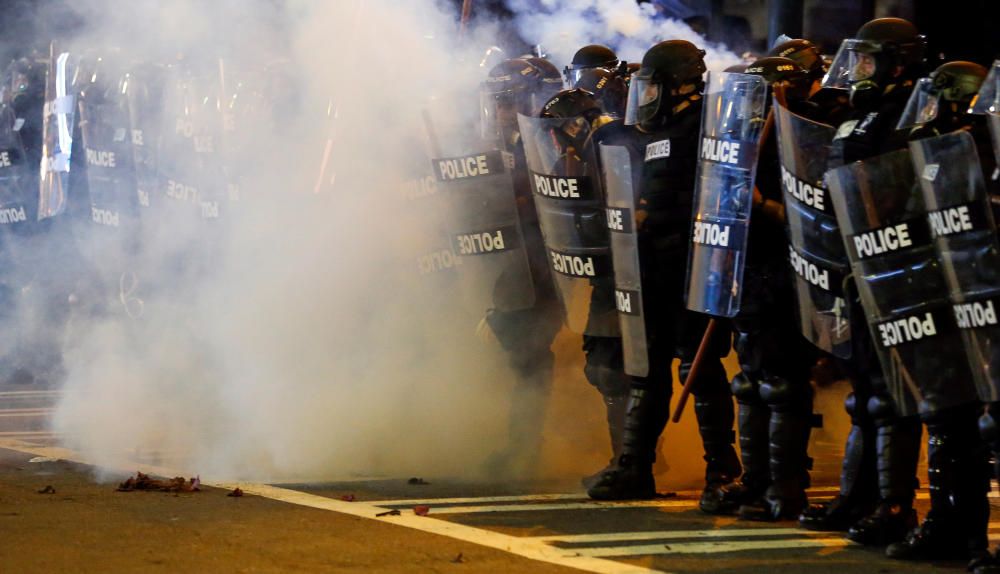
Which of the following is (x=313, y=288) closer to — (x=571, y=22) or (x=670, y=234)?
(x=670, y=234)

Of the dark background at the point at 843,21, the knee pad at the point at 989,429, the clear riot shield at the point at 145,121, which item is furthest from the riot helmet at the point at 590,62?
the dark background at the point at 843,21

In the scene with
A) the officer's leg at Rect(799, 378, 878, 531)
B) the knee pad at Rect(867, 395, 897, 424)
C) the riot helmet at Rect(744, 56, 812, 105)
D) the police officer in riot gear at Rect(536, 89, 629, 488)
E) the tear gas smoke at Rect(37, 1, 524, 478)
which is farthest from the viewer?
the tear gas smoke at Rect(37, 1, 524, 478)

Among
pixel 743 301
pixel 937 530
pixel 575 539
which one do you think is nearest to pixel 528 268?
pixel 743 301

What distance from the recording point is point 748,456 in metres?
7.84

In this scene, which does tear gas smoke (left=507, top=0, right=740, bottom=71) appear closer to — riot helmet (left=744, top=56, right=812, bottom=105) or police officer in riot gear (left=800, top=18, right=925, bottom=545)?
riot helmet (left=744, top=56, right=812, bottom=105)

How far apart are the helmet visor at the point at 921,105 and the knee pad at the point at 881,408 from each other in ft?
3.62

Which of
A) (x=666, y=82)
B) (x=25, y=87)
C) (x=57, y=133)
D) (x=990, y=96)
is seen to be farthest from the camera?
(x=25, y=87)

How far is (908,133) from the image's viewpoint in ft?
21.9

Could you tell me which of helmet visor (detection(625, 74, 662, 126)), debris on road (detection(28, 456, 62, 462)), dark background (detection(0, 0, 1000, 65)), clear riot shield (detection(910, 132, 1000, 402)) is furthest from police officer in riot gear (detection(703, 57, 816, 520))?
dark background (detection(0, 0, 1000, 65))

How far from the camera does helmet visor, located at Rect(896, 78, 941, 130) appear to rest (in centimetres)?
657

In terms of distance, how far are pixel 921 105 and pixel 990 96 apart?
50 centimetres

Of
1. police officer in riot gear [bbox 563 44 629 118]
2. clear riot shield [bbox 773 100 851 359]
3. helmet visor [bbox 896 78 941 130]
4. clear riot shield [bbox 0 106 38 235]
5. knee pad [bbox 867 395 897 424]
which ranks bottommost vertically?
knee pad [bbox 867 395 897 424]

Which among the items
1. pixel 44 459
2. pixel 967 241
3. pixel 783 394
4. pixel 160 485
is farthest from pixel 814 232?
pixel 44 459

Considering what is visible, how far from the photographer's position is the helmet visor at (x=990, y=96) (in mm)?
6121
